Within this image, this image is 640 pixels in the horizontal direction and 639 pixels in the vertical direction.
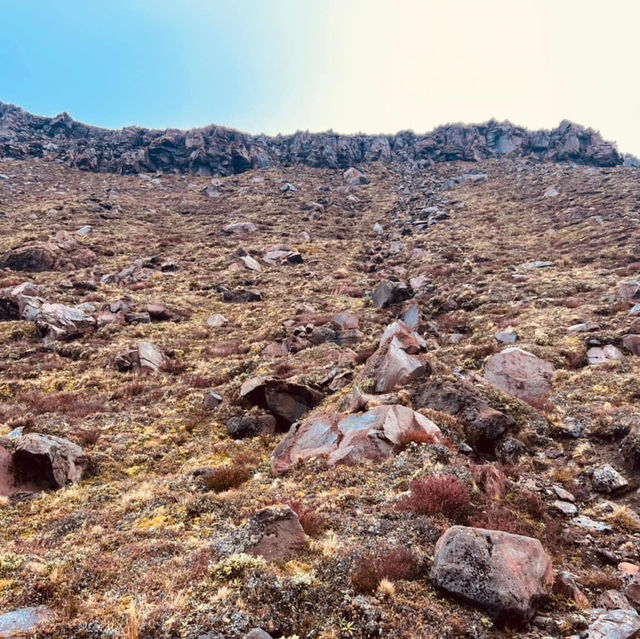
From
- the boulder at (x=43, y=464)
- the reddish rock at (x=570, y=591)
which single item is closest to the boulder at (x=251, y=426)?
the boulder at (x=43, y=464)

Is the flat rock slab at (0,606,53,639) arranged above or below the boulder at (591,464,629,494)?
below

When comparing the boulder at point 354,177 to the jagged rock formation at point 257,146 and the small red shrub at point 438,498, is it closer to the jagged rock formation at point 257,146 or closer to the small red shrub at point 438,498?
the jagged rock formation at point 257,146

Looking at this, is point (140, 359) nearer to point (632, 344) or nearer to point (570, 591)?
point (570, 591)

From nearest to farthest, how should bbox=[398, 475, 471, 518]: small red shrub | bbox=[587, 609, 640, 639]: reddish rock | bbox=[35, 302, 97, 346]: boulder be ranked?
bbox=[587, 609, 640, 639]: reddish rock, bbox=[398, 475, 471, 518]: small red shrub, bbox=[35, 302, 97, 346]: boulder

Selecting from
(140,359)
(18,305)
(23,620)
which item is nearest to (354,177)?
(18,305)

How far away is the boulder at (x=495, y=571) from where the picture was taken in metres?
6.42

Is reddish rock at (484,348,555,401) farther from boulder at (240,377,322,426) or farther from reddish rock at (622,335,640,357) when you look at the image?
boulder at (240,377,322,426)

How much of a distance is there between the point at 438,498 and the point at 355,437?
352cm

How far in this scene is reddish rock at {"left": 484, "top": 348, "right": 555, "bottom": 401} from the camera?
630 inches

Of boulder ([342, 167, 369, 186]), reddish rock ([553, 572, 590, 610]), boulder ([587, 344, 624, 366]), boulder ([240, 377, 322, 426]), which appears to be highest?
boulder ([342, 167, 369, 186])

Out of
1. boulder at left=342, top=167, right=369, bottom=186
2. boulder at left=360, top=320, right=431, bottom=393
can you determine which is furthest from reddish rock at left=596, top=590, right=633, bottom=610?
boulder at left=342, top=167, right=369, bottom=186

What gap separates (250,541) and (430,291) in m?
27.0

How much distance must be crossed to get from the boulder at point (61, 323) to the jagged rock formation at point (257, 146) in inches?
2516

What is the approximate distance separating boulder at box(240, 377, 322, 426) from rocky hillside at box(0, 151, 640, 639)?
0.29ft
